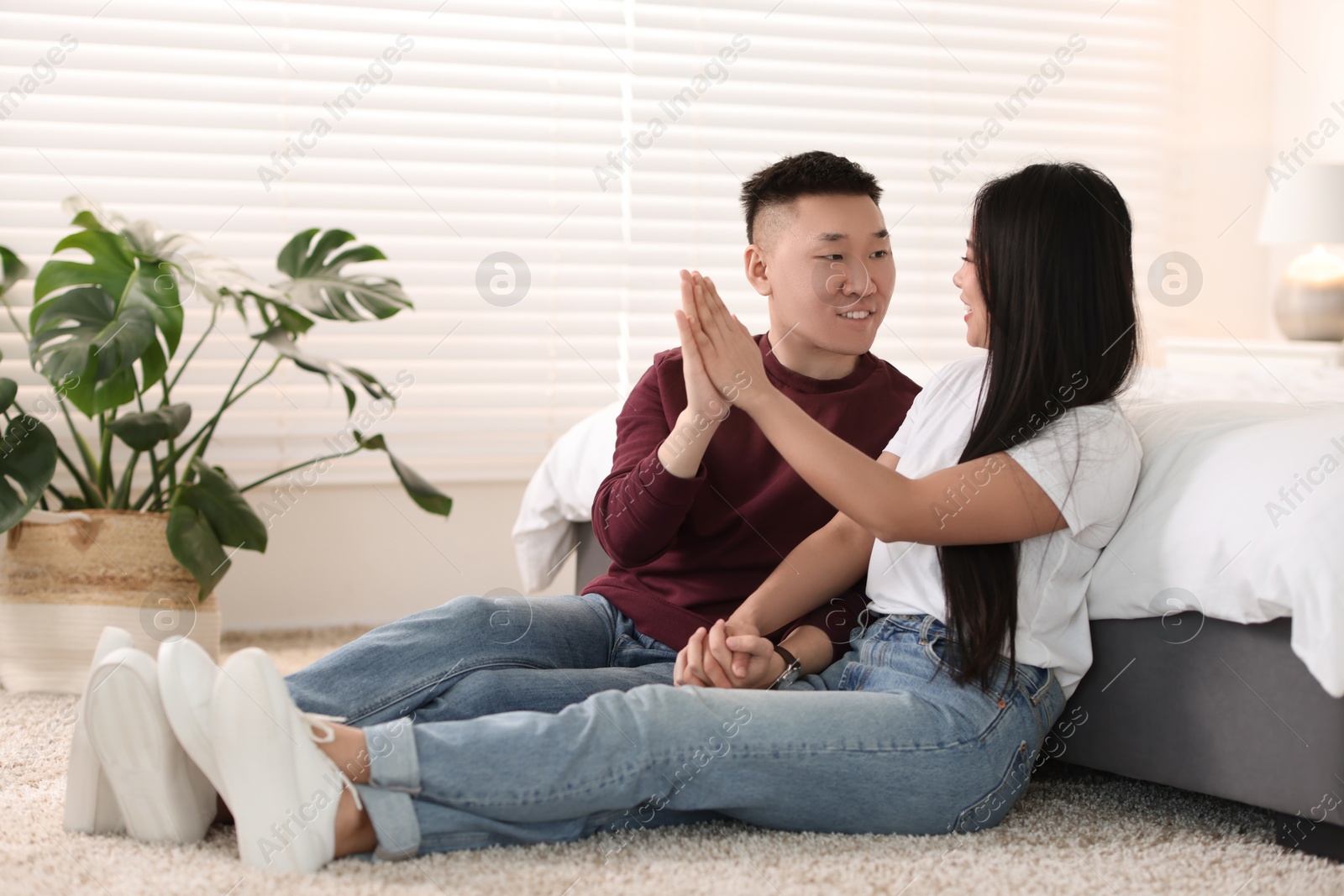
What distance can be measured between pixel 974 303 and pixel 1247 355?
76.6 inches

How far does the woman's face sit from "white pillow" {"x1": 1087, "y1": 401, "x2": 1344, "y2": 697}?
23cm

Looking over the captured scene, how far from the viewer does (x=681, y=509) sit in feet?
4.36

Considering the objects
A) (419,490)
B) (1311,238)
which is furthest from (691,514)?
(1311,238)

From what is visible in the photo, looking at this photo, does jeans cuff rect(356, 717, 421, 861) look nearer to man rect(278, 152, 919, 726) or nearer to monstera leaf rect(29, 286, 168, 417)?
man rect(278, 152, 919, 726)

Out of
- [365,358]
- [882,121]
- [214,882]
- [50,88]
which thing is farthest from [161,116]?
[214,882]

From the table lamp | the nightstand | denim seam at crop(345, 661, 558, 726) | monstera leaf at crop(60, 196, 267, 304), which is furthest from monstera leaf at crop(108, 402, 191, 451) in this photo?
the table lamp

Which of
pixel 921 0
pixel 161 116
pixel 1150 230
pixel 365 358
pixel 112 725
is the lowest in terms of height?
pixel 112 725

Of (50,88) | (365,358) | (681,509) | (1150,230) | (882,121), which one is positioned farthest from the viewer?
(1150,230)

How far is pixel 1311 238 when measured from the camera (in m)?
2.84

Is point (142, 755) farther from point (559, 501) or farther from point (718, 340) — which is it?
point (559, 501)

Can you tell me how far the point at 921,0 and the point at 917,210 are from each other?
58 cm

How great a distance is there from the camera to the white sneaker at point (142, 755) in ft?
3.22

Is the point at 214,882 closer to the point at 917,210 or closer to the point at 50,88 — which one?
the point at 50,88

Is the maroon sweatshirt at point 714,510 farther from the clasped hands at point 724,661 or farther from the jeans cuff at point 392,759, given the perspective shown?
the jeans cuff at point 392,759
